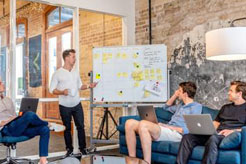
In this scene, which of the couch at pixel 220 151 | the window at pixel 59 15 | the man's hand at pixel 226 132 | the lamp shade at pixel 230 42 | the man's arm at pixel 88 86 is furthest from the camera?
the window at pixel 59 15

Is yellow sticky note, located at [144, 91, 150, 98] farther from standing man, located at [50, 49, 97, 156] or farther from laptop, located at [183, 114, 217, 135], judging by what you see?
laptop, located at [183, 114, 217, 135]

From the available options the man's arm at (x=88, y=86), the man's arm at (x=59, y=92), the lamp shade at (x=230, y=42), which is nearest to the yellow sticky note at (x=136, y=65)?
the man's arm at (x=88, y=86)

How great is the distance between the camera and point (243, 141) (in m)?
3.17

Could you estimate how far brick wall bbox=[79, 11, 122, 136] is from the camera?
6.16 meters

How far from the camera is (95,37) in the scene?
21.1 ft

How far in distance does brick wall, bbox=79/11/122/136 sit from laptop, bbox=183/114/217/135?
2668mm

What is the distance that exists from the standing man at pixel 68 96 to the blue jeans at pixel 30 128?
1.09 meters

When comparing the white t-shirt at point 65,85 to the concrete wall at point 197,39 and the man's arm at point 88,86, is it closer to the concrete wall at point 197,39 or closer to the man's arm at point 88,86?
the man's arm at point 88,86

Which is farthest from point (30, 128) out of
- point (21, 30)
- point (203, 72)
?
point (203, 72)

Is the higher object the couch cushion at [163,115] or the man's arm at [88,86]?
the man's arm at [88,86]

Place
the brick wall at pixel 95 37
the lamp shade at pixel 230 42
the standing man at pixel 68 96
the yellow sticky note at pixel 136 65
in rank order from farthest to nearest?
the brick wall at pixel 95 37 < the yellow sticky note at pixel 136 65 < the standing man at pixel 68 96 < the lamp shade at pixel 230 42

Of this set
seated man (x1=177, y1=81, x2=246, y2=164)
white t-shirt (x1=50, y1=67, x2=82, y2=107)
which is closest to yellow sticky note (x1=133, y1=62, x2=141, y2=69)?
white t-shirt (x1=50, y1=67, x2=82, y2=107)

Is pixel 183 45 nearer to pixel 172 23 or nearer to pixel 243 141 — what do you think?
pixel 172 23

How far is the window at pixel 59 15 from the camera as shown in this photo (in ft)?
18.1
